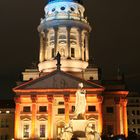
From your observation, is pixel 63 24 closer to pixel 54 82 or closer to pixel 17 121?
pixel 54 82

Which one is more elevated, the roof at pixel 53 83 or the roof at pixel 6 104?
the roof at pixel 53 83

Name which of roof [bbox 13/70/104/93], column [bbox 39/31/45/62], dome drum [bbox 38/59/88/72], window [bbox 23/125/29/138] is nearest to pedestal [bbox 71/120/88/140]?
roof [bbox 13/70/104/93]

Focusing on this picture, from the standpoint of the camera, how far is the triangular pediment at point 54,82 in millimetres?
71812

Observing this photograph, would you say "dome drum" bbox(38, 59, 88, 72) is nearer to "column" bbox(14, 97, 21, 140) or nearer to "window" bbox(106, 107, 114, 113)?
"window" bbox(106, 107, 114, 113)

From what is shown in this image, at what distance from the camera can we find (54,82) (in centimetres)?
7238

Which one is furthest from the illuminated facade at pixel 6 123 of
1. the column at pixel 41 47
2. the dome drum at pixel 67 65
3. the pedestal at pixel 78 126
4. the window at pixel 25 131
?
the pedestal at pixel 78 126

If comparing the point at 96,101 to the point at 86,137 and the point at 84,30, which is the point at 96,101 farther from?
the point at 86,137

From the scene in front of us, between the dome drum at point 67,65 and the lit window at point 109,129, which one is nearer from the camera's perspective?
the lit window at point 109,129

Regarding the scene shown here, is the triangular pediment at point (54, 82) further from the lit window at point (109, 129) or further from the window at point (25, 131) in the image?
the lit window at point (109, 129)

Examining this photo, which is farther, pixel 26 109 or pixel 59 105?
pixel 59 105

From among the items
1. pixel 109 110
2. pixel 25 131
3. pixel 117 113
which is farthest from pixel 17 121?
pixel 117 113

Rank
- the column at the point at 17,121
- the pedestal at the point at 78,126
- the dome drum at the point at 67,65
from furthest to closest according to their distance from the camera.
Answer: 1. the dome drum at the point at 67,65
2. the column at the point at 17,121
3. the pedestal at the point at 78,126

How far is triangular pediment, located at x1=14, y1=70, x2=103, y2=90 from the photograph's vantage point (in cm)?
7181

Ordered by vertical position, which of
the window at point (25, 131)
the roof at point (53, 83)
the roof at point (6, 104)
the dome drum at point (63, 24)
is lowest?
the window at point (25, 131)
